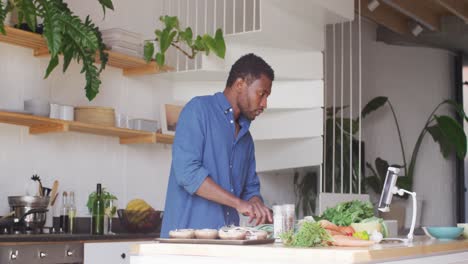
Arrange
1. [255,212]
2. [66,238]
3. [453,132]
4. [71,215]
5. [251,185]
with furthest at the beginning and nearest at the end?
[453,132]
[71,215]
[66,238]
[251,185]
[255,212]

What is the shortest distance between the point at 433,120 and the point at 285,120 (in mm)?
3565

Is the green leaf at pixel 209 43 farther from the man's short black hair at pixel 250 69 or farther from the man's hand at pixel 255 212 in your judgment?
the man's hand at pixel 255 212

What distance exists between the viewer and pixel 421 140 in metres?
8.83

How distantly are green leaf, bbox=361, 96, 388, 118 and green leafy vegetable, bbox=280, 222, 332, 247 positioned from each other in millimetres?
6034

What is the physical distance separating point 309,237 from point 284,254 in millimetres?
132

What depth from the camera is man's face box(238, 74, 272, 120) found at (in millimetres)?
3187

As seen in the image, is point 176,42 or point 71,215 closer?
point 71,215

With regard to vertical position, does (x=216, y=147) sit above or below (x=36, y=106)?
below

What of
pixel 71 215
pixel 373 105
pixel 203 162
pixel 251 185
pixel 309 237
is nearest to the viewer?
pixel 309 237

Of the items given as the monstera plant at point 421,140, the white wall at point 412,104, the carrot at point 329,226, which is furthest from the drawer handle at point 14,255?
the white wall at point 412,104

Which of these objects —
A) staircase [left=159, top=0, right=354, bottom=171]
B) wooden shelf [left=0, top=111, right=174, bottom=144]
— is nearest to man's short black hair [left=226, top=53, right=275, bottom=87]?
wooden shelf [left=0, top=111, right=174, bottom=144]

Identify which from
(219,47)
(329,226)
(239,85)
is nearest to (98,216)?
(219,47)

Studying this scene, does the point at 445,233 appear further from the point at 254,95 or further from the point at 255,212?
the point at 254,95

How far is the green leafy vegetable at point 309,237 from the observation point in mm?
2299
